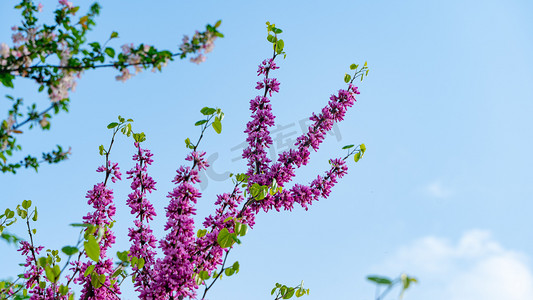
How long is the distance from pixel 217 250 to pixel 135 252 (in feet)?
2.90

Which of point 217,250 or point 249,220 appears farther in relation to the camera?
point 249,220

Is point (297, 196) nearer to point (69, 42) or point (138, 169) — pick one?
point (138, 169)

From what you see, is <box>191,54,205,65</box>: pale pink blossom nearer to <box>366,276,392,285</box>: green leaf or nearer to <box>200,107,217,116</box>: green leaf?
<box>200,107,217,116</box>: green leaf

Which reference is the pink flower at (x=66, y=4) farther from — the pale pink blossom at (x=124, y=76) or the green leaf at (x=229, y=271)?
the green leaf at (x=229, y=271)

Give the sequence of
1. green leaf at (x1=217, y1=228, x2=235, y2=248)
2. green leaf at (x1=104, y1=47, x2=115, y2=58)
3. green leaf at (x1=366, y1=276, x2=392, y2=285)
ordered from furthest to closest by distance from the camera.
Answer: green leaf at (x1=104, y1=47, x2=115, y2=58) < green leaf at (x1=217, y1=228, x2=235, y2=248) < green leaf at (x1=366, y1=276, x2=392, y2=285)

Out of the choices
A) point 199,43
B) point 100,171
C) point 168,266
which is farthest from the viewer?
point 100,171

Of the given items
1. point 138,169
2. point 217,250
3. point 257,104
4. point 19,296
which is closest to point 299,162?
point 257,104

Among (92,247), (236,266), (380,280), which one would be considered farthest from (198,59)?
(380,280)

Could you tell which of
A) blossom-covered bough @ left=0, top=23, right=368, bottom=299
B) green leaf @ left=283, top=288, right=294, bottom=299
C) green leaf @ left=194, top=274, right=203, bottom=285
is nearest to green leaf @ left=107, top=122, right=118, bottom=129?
blossom-covered bough @ left=0, top=23, right=368, bottom=299

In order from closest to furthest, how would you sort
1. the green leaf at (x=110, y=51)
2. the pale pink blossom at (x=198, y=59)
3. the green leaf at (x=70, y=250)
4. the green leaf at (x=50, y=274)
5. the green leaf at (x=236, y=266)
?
the green leaf at (x=70, y=250) < the green leaf at (x=50, y=274) < the green leaf at (x=236, y=266) < the green leaf at (x=110, y=51) < the pale pink blossom at (x=198, y=59)

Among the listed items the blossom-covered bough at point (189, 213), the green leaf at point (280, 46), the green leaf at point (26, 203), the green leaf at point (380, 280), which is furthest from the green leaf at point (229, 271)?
the green leaf at point (280, 46)

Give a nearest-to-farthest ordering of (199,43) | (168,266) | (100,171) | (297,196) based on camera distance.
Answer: (168,266)
(199,43)
(100,171)
(297,196)

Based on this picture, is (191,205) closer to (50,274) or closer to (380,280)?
(50,274)

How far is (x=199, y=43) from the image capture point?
3980mm
